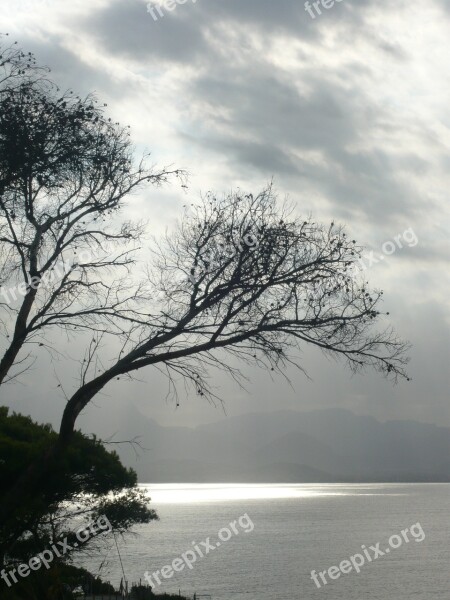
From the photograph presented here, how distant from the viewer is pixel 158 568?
310 ft

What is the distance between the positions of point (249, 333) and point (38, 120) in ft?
17.5

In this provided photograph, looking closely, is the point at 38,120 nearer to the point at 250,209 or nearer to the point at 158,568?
the point at 250,209
